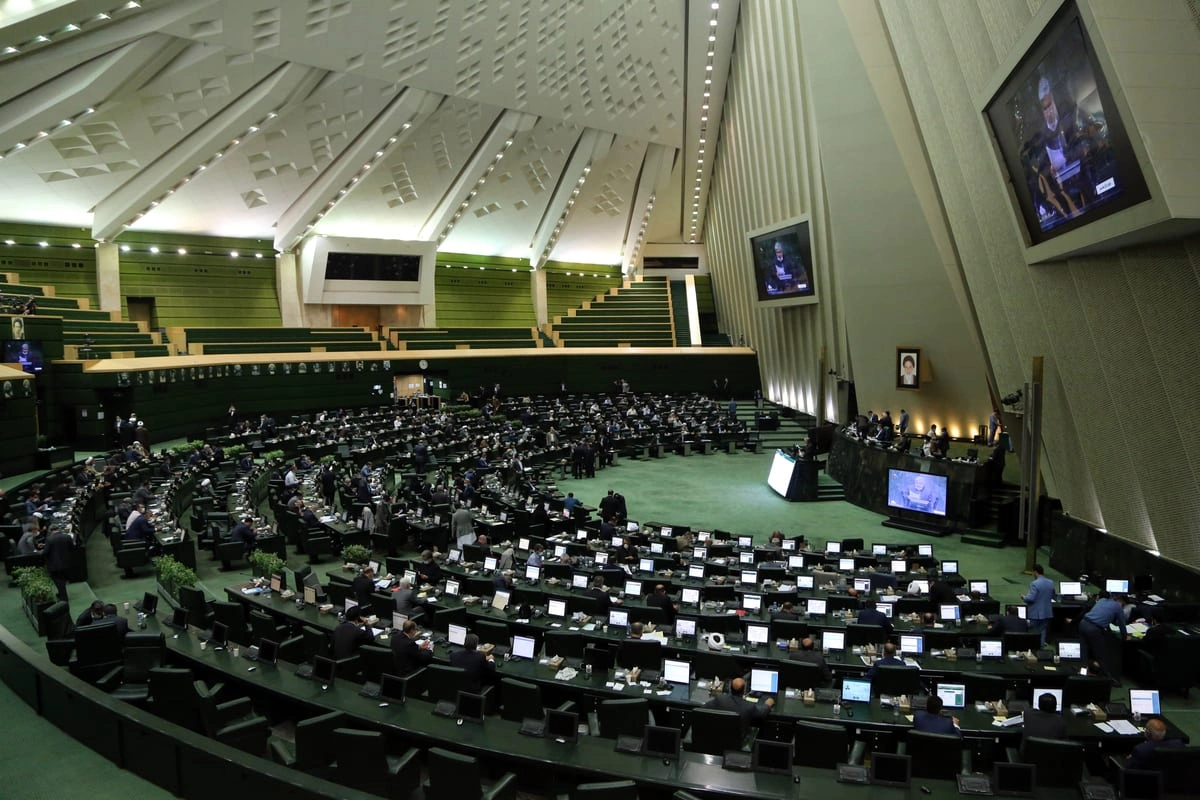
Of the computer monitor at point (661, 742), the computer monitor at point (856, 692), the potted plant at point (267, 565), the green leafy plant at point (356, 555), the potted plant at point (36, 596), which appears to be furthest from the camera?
the green leafy plant at point (356, 555)

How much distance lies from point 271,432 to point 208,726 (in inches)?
826

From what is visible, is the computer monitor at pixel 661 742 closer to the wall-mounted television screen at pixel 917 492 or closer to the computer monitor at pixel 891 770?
the computer monitor at pixel 891 770

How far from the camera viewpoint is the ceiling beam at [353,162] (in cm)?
3114

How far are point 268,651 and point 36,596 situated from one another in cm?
323

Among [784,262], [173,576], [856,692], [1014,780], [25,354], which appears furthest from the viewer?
[784,262]

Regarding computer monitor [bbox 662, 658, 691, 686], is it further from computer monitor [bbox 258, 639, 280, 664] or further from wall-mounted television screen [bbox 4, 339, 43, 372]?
wall-mounted television screen [bbox 4, 339, 43, 372]

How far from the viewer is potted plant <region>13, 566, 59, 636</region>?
29.9 feet

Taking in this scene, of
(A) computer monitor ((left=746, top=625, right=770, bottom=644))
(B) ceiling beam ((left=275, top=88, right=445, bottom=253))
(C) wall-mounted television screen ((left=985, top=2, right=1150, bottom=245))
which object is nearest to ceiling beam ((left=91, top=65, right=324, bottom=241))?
(B) ceiling beam ((left=275, top=88, right=445, bottom=253))

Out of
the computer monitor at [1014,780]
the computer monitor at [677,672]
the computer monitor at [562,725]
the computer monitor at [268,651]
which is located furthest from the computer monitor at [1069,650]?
the computer monitor at [268,651]

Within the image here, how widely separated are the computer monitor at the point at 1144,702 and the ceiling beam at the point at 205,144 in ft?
92.8

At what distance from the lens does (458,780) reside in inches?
232

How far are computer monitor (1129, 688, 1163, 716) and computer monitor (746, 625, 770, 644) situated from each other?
354 centimetres

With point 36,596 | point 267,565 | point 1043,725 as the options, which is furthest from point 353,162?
point 1043,725

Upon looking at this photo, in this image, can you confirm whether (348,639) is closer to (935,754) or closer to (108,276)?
(935,754)
